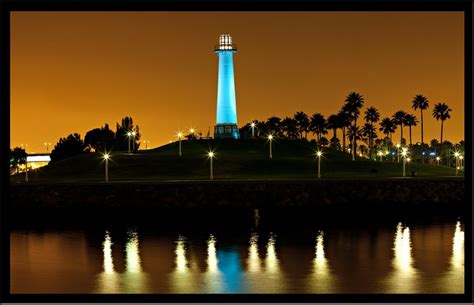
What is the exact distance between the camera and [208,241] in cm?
5341

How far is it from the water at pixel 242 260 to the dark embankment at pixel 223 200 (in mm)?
10744

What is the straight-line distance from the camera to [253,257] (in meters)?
45.6

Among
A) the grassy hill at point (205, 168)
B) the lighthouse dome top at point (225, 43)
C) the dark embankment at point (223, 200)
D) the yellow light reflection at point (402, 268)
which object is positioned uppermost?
the lighthouse dome top at point (225, 43)

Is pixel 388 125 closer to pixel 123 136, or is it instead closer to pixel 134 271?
pixel 123 136

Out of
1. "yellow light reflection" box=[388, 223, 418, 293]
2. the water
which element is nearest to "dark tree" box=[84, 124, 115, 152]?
the water

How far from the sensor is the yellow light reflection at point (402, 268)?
35.3 metres

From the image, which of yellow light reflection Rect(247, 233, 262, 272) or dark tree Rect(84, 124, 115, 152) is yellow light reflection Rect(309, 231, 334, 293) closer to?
yellow light reflection Rect(247, 233, 262, 272)

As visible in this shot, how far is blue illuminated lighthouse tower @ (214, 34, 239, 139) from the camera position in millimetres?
122000

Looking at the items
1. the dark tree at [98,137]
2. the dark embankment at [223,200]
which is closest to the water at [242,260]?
the dark embankment at [223,200]

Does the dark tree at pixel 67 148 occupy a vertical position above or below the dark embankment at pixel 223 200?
above

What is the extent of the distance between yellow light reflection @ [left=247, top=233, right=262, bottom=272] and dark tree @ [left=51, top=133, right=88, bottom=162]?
370 feet

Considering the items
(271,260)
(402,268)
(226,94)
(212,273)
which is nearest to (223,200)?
(271,260)
